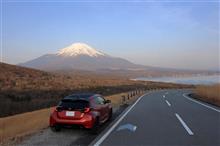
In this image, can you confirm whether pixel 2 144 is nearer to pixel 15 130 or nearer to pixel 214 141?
pixel 15 130

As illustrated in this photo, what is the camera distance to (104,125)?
1398cm

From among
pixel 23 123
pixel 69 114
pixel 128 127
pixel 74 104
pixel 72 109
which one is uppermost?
pixel 74 104

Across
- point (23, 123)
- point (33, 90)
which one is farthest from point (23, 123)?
point (33, 90)

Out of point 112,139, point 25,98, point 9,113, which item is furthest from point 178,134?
point 25,98

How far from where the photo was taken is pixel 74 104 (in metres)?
11.8

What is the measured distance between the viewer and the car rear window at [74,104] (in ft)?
38.2

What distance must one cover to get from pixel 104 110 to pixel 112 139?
3.32 meters

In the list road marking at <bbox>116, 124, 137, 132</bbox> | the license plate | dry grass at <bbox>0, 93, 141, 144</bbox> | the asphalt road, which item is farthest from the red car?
dry grass at <bbox>0, 93, 141, 144</bbox>

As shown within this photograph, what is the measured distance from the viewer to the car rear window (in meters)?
11.6

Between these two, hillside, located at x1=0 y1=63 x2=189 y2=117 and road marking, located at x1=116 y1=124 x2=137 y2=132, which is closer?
road marking, located at x1=116 y1=124 x2=137 y2=132

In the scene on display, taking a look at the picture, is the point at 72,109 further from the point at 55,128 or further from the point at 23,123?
the point at 23,123

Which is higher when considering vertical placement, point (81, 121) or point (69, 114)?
point (69, 114)

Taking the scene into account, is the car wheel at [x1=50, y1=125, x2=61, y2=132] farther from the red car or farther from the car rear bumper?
the car rear bumper

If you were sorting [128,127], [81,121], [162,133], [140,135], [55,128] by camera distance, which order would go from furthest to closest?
[128,127] → [55,128] → [162,133] → [81,121] → [140,135]
